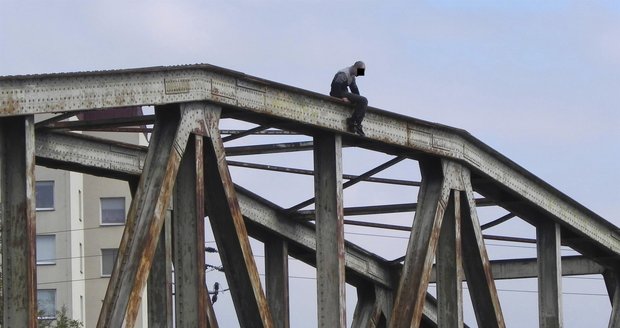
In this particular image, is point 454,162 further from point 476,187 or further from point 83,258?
point 83,258

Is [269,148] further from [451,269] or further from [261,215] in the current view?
[451,269]

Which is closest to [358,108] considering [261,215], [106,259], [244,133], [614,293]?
[244,133]

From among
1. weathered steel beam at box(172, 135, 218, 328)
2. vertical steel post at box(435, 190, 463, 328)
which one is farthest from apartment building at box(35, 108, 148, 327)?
weathered steel beam at box(172, 135, 218, 328)

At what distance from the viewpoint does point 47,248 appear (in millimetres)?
85438

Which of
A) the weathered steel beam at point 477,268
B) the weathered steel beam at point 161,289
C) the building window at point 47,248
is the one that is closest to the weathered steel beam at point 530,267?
the weathered steel beam at point 477,268

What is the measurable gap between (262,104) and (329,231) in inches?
81.0

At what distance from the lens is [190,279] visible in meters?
23.4

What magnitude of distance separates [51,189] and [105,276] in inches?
221

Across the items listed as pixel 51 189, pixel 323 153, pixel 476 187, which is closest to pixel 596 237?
pixel 476 187

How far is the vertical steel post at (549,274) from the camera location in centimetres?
3164

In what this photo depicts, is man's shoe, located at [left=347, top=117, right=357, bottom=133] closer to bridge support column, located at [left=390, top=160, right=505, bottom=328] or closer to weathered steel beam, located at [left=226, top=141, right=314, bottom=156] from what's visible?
bridge support column, located at [left=390, top=160, right=505, bottom=328]

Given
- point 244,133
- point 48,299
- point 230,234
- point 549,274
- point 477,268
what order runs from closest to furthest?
point 230,234, point 244,133, point 477,268, point 549,274, point 48,299

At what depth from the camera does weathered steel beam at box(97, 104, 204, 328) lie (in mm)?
22422

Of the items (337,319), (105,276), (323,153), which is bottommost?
(337,319)
